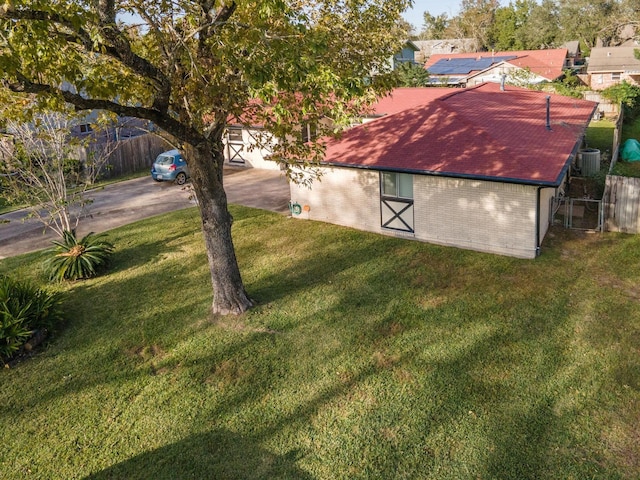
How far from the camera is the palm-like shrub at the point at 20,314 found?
34.8 feet

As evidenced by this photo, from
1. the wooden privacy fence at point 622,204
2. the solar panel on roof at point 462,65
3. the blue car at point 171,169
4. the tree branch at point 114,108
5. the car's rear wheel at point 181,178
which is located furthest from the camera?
the solar panel on roof at point 462,65

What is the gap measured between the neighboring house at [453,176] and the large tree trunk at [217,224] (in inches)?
243

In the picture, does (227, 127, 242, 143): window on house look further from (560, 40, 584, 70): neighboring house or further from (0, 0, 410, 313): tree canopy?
(560, 40, 584, 70): neighboring house

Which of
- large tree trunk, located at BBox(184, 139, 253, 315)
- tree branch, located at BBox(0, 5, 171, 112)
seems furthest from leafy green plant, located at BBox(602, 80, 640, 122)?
tree branch, located at BBox(0, 5, 171, 112)

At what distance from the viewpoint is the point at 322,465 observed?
7488 millimetres

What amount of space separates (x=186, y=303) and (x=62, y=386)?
357 cm

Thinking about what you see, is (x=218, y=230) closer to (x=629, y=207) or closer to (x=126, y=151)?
(x=629, y=207)

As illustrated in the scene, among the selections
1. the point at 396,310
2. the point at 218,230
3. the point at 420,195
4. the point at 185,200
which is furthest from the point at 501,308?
the point at 185,200

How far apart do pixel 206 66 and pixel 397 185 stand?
7.70 m

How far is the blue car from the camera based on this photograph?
26219 millimetres

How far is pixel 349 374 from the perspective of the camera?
9.53m

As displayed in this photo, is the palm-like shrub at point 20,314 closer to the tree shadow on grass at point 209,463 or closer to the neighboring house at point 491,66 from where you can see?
the tree shadow on grass at point 209,463

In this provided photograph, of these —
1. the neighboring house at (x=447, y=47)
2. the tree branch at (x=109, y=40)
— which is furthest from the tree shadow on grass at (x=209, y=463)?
the neighboring house at (x=447, y=47)

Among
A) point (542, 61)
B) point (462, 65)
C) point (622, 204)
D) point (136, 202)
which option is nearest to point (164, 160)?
point (136, 202)
